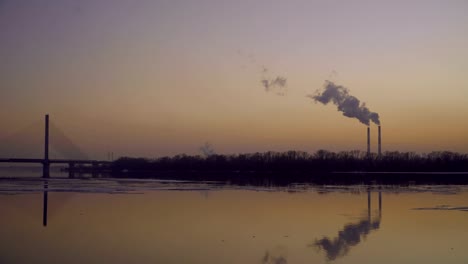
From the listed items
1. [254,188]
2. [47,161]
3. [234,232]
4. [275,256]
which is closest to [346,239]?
[275,256]

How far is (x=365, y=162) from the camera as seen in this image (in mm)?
100500

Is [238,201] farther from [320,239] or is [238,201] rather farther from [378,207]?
[320,239]

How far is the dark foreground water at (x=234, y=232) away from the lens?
1177cm

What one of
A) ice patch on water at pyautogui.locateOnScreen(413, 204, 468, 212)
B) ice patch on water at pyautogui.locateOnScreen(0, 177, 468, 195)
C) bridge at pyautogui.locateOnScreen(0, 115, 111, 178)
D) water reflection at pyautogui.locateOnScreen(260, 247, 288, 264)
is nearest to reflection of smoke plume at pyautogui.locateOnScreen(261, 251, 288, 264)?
water reflection at pyautogui.locateOnScreen(260, 247, 288, 264)

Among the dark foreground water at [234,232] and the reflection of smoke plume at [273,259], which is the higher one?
the dark foreground water at [234,232]

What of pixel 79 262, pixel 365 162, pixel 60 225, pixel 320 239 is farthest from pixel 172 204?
pixel 365 162

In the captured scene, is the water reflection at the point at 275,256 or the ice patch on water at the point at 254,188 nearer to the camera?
the water reflection at the point at 275,256

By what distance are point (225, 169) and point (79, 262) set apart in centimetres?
10239

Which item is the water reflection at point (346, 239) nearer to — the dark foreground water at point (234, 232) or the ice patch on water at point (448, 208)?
the dark foreground water at point (234, 232)

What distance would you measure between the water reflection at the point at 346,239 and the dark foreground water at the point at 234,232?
0.02 meters

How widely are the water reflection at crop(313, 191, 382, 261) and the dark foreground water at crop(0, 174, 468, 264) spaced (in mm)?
24

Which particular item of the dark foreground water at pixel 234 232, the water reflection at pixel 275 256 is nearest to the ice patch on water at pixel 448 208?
the dark foreground water at pixel 234 232

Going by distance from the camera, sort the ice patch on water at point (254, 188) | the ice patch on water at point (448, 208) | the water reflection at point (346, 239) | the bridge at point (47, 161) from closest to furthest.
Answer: the water reflection at point (346, 239)
the ice patch on water at point (448, 208)
the ice patch on water at point (254, 188)
the bridge at point (47, 161)

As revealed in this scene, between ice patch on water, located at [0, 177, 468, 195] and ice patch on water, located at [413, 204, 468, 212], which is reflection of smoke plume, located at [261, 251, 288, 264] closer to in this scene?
ice patch on water, located at [413, 204, 468, 212]
